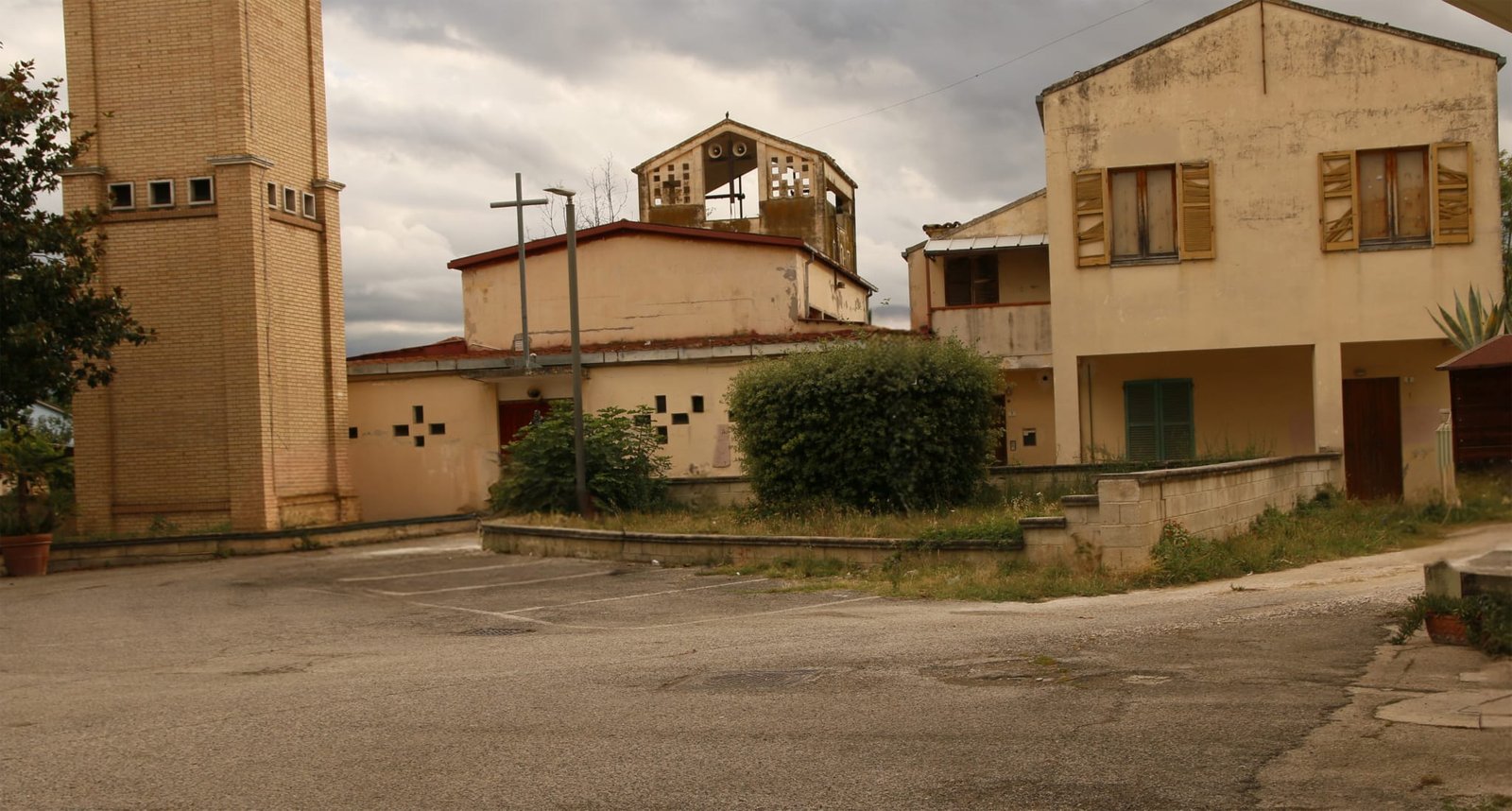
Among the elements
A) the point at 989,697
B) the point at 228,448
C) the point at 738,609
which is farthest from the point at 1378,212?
the point at 228,448

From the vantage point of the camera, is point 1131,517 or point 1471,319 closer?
point 1131,517

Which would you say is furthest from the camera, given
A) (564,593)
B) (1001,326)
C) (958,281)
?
(958,281)

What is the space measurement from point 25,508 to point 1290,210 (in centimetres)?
2062

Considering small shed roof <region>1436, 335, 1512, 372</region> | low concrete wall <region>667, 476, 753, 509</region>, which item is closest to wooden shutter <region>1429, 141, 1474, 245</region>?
small shed roof <region>1436, 335, 1512, 372</region>

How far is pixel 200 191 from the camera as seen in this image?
24.0m

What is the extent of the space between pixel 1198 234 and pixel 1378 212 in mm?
2834

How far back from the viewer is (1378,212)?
2136 centimetres

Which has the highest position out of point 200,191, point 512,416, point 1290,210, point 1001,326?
point 200,191

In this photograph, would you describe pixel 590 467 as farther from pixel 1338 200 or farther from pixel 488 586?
pixel 1338 200

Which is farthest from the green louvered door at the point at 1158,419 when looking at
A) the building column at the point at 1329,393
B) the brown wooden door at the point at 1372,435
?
the building column at the point at 1329,393

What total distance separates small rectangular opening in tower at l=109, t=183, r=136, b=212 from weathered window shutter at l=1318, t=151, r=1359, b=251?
68.1 feet

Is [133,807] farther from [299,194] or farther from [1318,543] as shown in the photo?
[299,194]

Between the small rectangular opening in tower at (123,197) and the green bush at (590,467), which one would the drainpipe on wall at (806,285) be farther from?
the small rectangular opening in tower at (123,197)

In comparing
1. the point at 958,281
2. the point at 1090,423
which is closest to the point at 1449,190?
the point at 1090,423
